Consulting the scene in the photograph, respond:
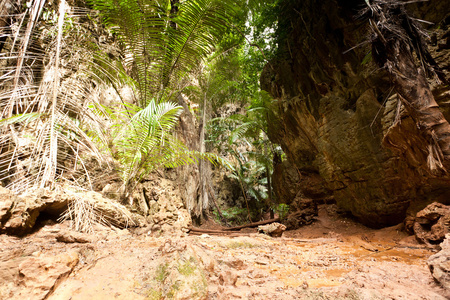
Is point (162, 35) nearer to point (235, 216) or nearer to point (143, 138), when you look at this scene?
point (143, 138)

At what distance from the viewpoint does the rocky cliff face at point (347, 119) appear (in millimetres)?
3170

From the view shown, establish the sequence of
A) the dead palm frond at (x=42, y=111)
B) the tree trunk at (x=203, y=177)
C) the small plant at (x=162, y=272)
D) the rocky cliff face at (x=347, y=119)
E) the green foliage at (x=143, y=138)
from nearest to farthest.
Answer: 1. the small plant at (x=162, y=272)
2. the dead palm frond at (x=42, y=111)
3. the green foliage at (x=143, y=138)
4. the rocky cliff face at (x=347, y=119)
5. the tree trunk at (x=203, y=177)

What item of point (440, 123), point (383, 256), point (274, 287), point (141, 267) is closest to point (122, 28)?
point (141, 267)

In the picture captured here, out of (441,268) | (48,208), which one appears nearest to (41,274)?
(48,208)

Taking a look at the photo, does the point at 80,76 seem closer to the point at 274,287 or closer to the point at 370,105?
the point at 274,287

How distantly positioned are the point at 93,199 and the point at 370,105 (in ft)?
16.8

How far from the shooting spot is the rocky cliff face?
10.4 feet

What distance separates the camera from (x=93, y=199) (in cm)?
275

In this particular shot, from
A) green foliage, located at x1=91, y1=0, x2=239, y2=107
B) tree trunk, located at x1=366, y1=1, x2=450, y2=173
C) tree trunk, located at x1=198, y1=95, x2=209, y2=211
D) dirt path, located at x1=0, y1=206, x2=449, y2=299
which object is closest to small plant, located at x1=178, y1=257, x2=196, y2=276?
dirt path, located at x1=0, y1=206, x2=449, y2=299

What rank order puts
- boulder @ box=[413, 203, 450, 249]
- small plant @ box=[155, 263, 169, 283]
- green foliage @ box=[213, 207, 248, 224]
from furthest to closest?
green foliage @ box=[213, 207, 248, 224]
boulder @ box=[413, 203, 450, 249]
small plant @ box=[155, 263, 169, 283]

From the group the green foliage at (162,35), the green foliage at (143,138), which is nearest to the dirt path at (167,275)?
the green foliage at (143,138)

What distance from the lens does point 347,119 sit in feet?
14.9

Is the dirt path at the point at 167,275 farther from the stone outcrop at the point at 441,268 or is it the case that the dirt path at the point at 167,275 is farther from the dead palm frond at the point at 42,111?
the dead palm frond at the point at 42,111

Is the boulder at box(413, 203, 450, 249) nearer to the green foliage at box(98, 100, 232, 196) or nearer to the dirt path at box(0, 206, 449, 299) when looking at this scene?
the dirt path at box(0, 206, 449, 299)
